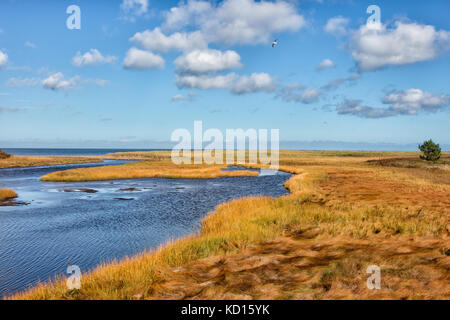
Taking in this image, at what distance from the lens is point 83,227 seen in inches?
751

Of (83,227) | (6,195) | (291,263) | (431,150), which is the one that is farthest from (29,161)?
(431,150)

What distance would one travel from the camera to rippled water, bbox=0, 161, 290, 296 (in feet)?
42.1

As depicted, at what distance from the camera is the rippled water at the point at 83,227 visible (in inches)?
505

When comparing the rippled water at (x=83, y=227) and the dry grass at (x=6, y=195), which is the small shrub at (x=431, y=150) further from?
the dry grass at (x=6, y=195)

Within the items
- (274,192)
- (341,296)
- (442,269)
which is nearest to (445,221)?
(442,269)

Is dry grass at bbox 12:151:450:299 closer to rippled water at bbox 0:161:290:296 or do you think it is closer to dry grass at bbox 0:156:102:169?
Result: rippled water at bbox 0:161:290:296

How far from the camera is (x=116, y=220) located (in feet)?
69.1

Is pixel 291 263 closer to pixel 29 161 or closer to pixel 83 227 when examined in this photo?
pixel 83 227

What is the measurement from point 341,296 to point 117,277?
6.50 metres

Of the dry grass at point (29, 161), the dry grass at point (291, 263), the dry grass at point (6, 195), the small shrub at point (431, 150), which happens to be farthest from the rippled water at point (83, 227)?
the dry grass at point (29, 161)

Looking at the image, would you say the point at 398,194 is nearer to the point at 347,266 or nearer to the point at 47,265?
the point at 347,266

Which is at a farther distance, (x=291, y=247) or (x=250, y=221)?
(x=250, y=221)

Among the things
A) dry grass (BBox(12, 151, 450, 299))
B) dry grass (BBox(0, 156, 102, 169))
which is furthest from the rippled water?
dry grass (BBox(0, 156, 102, 169))

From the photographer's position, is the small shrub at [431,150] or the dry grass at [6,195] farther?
the small shrub at [431,150]
